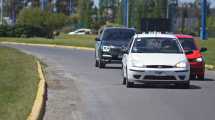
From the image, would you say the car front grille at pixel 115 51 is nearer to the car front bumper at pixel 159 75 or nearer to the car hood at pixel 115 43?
the car hood at pixel 115 43

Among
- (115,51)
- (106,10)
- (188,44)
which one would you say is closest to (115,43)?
(115,51)

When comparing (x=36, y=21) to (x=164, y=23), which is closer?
(x=164, y=23)

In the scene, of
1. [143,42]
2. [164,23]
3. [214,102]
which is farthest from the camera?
[164,23]

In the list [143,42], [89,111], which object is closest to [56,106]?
[89,111]

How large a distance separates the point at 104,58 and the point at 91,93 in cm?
1201

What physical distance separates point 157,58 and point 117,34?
11902 millimetres

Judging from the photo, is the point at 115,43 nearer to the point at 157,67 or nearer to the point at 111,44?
the point at 111,44

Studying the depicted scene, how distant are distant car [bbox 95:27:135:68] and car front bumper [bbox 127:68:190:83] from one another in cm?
1030

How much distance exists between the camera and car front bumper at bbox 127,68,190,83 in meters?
20.5

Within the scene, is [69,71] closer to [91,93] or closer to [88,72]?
[88,72]

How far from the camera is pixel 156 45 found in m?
22.0

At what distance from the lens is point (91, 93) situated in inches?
770

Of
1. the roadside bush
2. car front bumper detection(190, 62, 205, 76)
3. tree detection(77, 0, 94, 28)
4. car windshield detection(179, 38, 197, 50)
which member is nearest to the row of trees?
tree detection(77, 0, 94, 28)

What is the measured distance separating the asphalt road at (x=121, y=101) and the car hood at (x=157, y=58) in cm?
79
